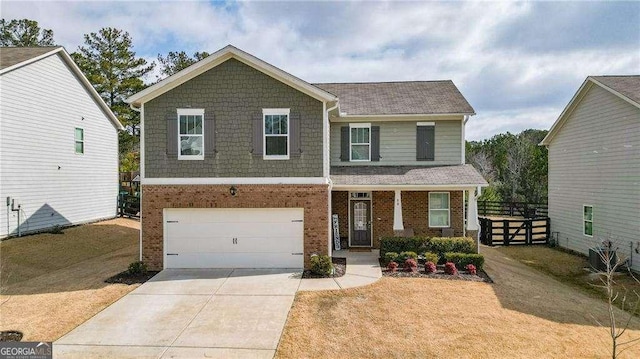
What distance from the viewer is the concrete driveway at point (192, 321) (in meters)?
7.34

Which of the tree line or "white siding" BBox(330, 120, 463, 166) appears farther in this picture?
the tree line

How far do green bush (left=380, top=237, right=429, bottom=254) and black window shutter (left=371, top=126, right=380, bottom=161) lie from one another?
4029 mm

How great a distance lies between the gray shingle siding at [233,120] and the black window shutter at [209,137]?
7 cm

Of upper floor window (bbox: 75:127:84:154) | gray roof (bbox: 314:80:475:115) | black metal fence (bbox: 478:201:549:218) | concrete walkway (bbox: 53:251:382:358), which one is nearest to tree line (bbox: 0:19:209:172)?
upper floor window (bbox: 75:127:84:154)

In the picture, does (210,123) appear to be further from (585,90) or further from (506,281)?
(585,90)

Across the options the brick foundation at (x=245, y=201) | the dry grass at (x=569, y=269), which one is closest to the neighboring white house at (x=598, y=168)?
the dry grass at (x=569, y=269)

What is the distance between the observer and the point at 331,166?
16219 mm

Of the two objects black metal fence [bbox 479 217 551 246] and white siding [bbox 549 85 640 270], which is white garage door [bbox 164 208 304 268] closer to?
black metal fence [bbox 479 217 551 246]

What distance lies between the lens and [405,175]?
1507 centimetres

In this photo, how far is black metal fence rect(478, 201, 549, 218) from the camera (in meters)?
25.0

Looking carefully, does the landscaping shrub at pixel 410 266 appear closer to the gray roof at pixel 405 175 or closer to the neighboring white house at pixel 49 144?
the gray roof at pixel 405 175

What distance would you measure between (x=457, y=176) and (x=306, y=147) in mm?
6206

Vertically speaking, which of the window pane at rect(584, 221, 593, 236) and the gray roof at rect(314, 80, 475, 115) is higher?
the gray roof at rect(314, 80, 475, 115)

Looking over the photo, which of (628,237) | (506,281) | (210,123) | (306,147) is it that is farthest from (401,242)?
(628,237)
